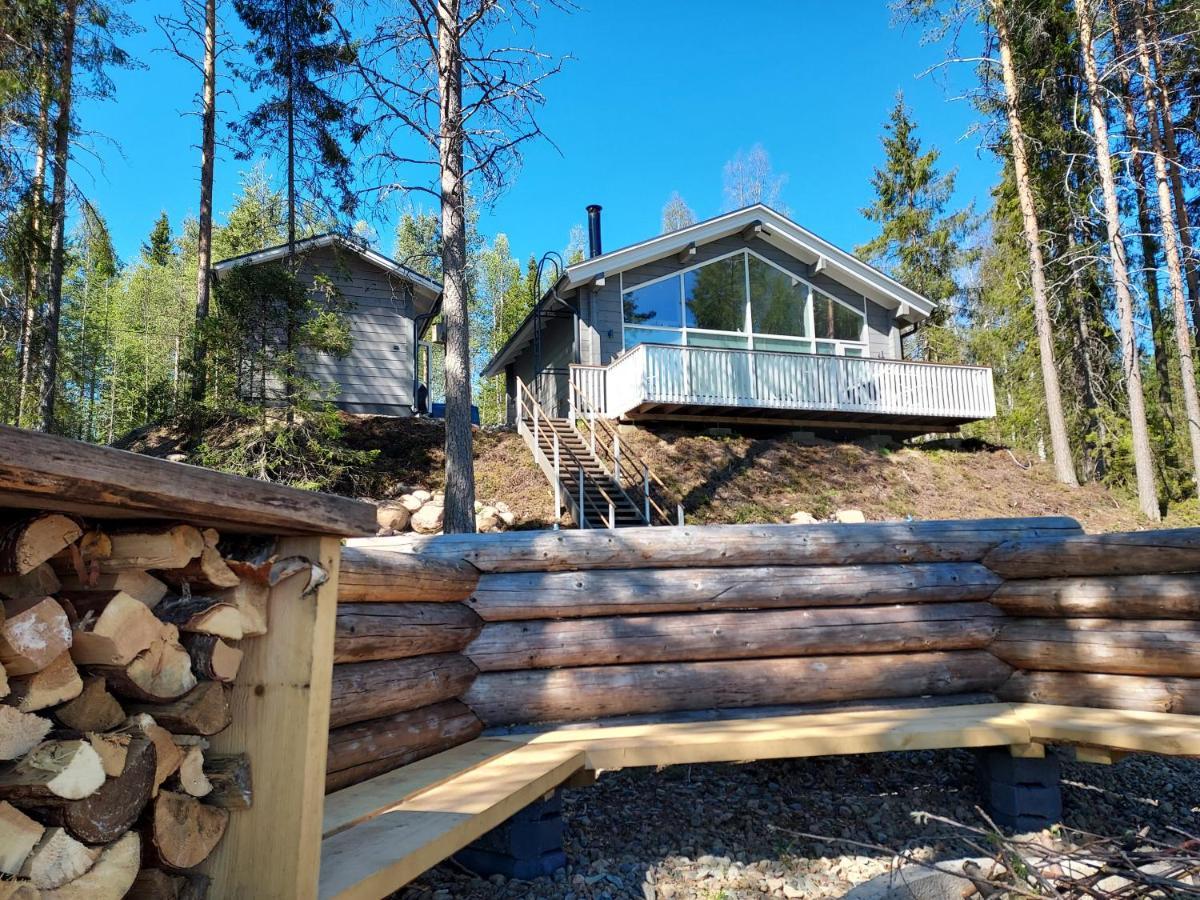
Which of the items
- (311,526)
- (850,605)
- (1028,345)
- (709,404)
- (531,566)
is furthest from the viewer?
(1028,345)

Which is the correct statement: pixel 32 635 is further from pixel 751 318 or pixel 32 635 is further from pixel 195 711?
pixel 751 318

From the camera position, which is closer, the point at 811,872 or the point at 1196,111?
the point at 811,872

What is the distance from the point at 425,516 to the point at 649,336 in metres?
7.32

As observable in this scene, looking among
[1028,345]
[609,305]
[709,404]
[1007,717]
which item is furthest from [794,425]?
[1007,717]

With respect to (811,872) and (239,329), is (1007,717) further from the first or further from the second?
(239,329)

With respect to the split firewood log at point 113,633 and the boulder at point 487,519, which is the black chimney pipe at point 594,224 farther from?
the split firewood log at point 113,633

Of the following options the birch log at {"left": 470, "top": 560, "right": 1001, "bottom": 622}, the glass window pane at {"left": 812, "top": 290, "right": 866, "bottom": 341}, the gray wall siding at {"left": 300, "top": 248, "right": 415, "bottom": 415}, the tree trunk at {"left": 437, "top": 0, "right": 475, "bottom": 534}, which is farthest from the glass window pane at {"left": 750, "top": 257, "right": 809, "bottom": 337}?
the birch log at {"left": 470, "top": 560, "right": 1001, "bottom": 622}

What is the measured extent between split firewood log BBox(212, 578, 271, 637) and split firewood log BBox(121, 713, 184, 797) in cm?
26

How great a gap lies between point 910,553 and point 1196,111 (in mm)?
19675

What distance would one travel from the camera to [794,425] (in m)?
15.7

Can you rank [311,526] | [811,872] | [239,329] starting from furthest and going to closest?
[239,329] < [811,872] < [311,526]

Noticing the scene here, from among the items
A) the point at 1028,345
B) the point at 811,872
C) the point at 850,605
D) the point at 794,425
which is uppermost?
the point at 1028,345

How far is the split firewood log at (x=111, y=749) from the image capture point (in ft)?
4.63

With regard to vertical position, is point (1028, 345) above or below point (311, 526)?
above
